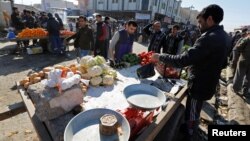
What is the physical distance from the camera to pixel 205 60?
2391 mm

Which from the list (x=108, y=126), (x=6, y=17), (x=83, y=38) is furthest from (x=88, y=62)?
(x=6, y=17)

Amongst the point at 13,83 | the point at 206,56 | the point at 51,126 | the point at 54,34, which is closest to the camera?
the point at 51,126

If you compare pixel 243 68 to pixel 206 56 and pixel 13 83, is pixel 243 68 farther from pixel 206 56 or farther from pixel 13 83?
pixel 13 83

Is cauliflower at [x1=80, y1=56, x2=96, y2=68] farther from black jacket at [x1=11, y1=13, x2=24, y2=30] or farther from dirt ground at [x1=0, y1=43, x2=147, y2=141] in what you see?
black jacket at [x1=11, y1=13, x2=24, y2=30]

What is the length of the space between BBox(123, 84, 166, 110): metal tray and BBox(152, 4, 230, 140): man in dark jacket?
53 cm

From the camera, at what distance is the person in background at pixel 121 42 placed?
412 centimetres

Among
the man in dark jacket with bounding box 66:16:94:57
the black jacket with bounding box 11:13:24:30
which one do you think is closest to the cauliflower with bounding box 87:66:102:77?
the man in dark jacket with bounding box 66:16:94:57

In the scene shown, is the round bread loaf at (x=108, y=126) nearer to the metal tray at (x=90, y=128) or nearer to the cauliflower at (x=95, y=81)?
the metal tray at (x=90, y=128)

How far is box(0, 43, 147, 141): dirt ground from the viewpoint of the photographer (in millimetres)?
3337

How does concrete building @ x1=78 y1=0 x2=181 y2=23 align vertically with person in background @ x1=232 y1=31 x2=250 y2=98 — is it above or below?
above

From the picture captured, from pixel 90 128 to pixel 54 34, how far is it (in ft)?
26.5

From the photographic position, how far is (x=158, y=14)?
31688 millimetres

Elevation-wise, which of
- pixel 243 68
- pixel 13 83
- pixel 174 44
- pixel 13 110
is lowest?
pixel 13 83

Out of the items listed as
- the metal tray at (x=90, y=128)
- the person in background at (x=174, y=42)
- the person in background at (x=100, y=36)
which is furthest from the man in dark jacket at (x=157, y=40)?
the metal tray at (x=90, y=128)
